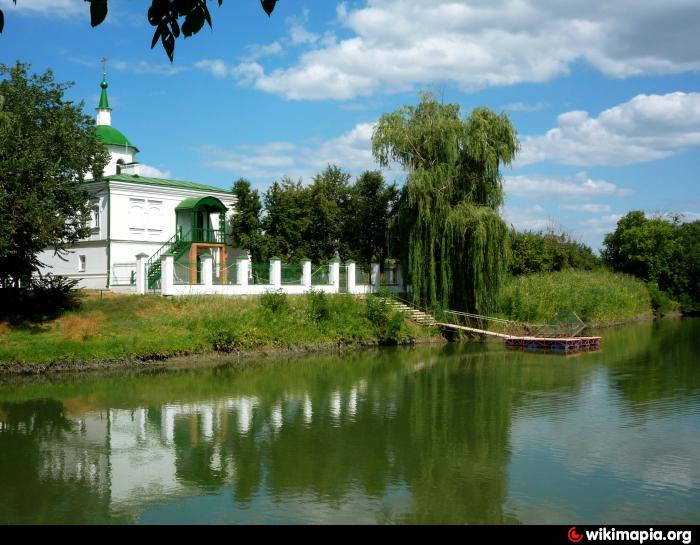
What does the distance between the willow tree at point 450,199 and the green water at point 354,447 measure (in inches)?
386

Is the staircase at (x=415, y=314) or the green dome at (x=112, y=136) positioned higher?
the green dome at (x=112, y=136)

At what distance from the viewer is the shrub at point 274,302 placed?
2764 centimetres

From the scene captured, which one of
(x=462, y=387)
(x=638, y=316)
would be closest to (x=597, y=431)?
(x=462, y=387)

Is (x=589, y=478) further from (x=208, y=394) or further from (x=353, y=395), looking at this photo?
(x=208, y=394)

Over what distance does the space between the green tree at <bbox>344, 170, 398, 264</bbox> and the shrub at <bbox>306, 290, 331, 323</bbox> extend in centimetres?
819

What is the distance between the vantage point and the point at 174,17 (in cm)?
418

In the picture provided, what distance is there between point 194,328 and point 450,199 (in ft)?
43.9

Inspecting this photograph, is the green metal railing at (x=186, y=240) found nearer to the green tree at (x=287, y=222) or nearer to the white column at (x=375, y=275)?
the green tree at (x=287, y=222)

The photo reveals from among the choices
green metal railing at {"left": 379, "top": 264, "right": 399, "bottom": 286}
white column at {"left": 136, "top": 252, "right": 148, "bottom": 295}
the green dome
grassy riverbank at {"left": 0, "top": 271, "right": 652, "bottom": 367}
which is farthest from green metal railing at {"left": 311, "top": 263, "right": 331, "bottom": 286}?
the green dome

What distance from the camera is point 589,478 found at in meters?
9.99

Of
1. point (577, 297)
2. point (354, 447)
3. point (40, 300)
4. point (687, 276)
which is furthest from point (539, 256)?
point (354, 447)

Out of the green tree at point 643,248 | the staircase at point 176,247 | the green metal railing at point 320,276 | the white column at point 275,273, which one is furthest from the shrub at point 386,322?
the green tree at point 643,248
